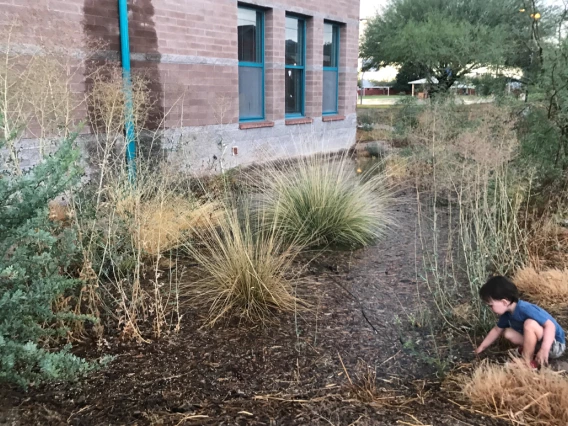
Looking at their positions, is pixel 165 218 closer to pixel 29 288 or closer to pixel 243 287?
pixel 243 287

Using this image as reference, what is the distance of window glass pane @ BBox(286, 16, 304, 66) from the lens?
10891mm

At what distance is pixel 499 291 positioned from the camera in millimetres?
2881

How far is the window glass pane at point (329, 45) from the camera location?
12117 mm

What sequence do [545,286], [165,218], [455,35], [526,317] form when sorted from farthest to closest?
[455,35], [165,218], [545,286], [526,317]

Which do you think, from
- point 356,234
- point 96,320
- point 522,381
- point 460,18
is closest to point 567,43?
point 356,234

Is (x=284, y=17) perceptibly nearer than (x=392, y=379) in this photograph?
No

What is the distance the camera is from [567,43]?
223 inches

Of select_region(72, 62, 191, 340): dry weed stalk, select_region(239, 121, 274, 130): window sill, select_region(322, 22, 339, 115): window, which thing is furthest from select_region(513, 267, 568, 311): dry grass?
select_region(322, 22, 339, 115): window

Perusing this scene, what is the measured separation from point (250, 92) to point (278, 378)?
7.92 meters

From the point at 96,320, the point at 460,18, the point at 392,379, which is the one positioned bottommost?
the point at 392,379

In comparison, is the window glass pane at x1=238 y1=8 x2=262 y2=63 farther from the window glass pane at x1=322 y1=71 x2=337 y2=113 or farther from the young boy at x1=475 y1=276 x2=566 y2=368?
the young boy at x1=475 y1=276 x2=566 y2=368

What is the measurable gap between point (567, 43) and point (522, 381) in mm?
4547

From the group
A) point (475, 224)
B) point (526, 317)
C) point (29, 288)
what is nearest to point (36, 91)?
point (29, 288)

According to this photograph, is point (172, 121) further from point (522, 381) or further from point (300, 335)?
point (522, 381)
